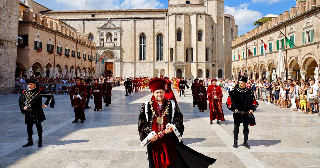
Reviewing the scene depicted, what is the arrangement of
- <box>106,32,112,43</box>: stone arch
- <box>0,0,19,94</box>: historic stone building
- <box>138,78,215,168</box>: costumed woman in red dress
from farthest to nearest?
1. <box>106,32,112,43</box>: stone arch
2. <box>0,0,19,94</box>: historic stone building
3. <box>138,78,215,168</box>: costumed woman in red dress

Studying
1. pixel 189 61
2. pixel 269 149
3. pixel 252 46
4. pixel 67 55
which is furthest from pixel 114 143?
pixel 189 61

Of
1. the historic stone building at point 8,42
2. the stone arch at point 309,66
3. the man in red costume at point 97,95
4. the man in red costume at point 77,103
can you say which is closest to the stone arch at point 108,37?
the historic stone building at point 8,42

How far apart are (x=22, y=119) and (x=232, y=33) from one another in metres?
52.8

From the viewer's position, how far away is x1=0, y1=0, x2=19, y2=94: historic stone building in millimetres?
19891

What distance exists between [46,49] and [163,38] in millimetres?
29813

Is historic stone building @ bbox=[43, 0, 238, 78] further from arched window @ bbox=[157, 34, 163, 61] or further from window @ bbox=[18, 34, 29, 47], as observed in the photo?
window @ bbox=[18, 34, 29, 47]

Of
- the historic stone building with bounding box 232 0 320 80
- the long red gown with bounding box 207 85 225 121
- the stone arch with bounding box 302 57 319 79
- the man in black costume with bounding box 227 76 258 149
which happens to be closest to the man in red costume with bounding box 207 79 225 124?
the long red gown with bounding box 207 85 225 121

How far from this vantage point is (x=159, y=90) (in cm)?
309

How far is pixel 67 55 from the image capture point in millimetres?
30938

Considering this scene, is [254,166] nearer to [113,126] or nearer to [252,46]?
[113,126]

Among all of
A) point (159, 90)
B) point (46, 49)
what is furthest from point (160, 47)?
point (159, 90)

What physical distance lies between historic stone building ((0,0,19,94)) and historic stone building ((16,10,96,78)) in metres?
1.91

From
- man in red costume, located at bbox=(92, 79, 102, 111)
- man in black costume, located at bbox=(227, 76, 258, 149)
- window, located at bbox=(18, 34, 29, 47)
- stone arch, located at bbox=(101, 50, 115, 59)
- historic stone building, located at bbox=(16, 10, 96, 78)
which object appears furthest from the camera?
stone arch, located at bbox=(101, 50, 115, 59)

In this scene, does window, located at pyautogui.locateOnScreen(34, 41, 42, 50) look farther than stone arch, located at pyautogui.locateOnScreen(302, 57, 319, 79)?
Yes
